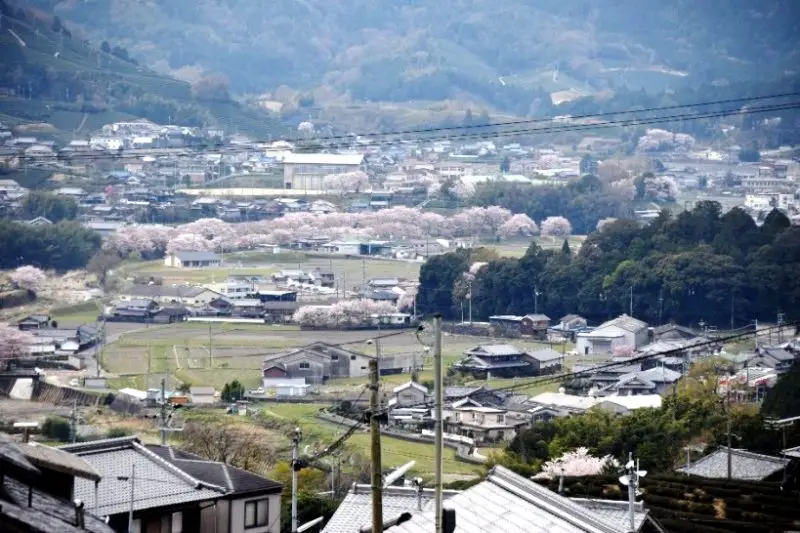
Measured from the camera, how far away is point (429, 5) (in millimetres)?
81375

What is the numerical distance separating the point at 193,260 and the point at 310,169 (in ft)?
36.7

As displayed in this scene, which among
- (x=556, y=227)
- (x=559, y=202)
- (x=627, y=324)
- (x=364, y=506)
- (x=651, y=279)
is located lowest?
(x=364, y=506)

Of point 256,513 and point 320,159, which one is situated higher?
point 320,159

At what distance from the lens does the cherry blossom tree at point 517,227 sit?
113 ft

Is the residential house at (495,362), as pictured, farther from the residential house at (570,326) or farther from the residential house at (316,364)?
the residential house at (570,326)

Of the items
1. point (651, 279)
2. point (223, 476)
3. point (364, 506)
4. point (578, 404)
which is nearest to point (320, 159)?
point (651, 279)

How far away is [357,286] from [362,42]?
168ft

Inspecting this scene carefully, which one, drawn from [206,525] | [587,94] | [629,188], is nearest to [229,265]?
[629,188]

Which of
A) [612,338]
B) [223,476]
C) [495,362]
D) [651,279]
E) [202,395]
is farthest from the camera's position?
[651,279]

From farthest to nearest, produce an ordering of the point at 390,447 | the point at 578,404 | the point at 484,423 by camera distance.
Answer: the point at 578,404 → the point at 484,423 → the point at 390,447

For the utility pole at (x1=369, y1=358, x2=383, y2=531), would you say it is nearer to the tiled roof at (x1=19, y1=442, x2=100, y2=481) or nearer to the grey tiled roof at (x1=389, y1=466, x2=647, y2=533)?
the grey tiled roof at (x1=389, y1=466, x2=647, y2=533)

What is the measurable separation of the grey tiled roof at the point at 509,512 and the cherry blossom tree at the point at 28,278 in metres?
21.9

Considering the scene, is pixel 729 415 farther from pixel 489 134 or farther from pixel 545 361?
pixel 489 134

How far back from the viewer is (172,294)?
25531 mm
